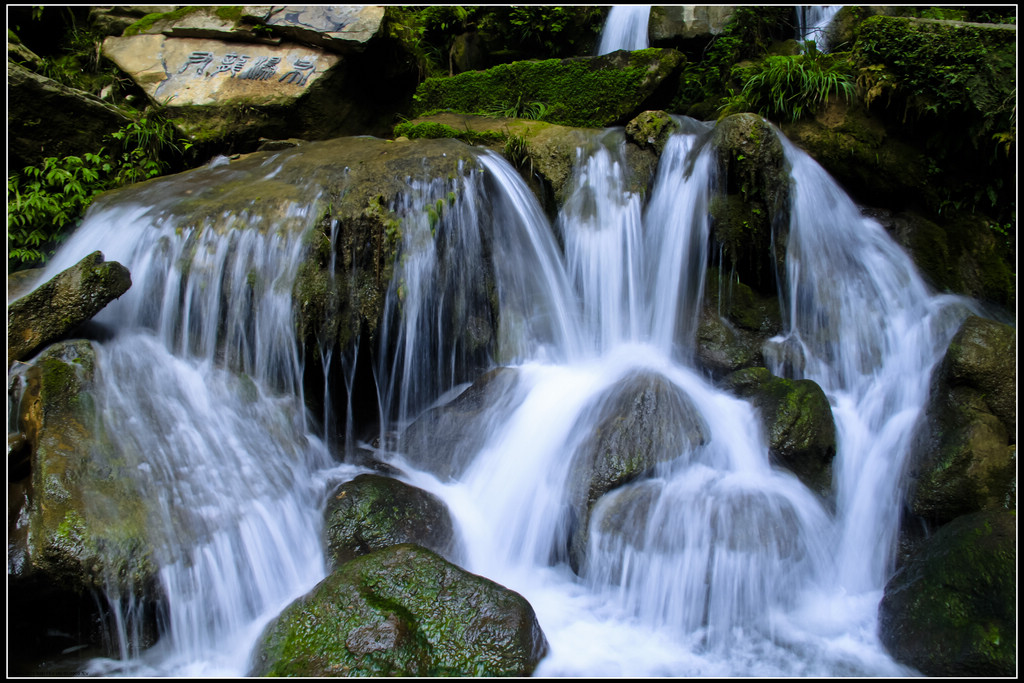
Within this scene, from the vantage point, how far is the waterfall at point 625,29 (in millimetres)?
8461

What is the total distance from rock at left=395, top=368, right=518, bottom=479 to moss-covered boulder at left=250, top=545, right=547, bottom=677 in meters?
1.55

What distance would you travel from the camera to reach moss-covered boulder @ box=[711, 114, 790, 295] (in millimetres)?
5926

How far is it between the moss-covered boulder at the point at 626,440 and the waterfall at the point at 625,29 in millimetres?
5508

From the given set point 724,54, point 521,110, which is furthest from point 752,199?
point 521,110

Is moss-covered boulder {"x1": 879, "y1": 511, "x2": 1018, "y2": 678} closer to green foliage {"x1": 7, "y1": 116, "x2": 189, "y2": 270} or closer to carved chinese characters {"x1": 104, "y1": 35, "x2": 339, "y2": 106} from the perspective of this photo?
green foliage {"x1": 7, "y1": 116, "x2": 189, "y2": 270}

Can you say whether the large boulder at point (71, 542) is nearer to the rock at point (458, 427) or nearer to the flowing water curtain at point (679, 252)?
the rock at point (458, 427)

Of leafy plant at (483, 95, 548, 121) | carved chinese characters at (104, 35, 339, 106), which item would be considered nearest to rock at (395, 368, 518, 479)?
leafy plant at (483, 95, 548, 121)

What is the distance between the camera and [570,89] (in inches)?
309

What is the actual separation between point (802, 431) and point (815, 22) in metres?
6.08

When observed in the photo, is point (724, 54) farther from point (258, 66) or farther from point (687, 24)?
point (258, 66)

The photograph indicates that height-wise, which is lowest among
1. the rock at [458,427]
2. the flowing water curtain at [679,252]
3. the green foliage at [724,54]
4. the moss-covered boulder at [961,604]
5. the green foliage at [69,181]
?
the moss-covered boulder at [961,604]

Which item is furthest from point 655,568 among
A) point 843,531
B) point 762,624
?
point 843,531

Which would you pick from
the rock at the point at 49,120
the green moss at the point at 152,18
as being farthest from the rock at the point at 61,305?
the green moss at the point at 152,18

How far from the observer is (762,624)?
3.87 meters
